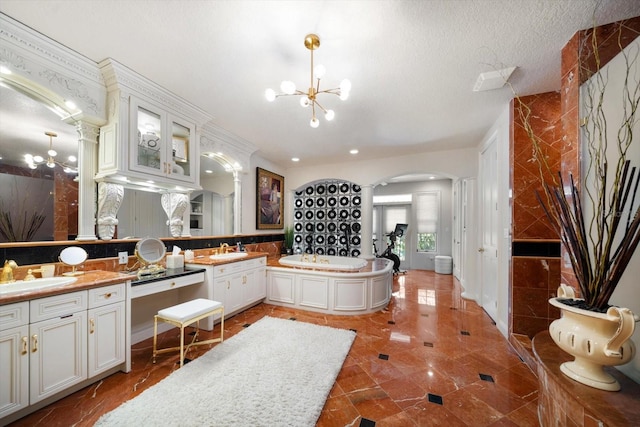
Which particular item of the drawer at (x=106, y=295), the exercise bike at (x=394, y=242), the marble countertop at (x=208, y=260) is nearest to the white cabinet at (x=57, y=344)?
the drawer at (x=106, y=295)

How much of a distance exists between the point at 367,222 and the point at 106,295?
171 inches

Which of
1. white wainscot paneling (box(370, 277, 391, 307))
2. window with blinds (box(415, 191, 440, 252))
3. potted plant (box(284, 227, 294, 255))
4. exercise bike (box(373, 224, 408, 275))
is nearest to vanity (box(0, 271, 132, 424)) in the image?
white wainscot paneling (box(370, 277, 391, 307))

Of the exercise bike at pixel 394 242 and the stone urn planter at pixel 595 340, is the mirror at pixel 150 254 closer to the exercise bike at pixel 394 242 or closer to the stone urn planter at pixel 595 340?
the stone urn planter at pixel 595 340

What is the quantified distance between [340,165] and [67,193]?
437 cm

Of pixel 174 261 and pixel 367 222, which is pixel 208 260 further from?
pixel 367 222

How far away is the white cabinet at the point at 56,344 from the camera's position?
159 centimetres

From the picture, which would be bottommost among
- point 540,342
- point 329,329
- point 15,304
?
point 329,329

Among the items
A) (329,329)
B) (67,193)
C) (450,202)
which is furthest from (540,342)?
(450,202)

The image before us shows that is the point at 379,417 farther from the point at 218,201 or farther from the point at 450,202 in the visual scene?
the point at 450,202

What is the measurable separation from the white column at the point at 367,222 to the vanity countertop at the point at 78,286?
4033mm

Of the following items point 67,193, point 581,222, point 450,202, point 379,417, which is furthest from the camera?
point 450,202

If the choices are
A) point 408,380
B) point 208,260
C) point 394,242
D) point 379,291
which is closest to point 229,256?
point 208,260

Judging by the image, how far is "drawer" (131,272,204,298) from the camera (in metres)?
2.27

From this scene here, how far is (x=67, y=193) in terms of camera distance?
7.32ft
